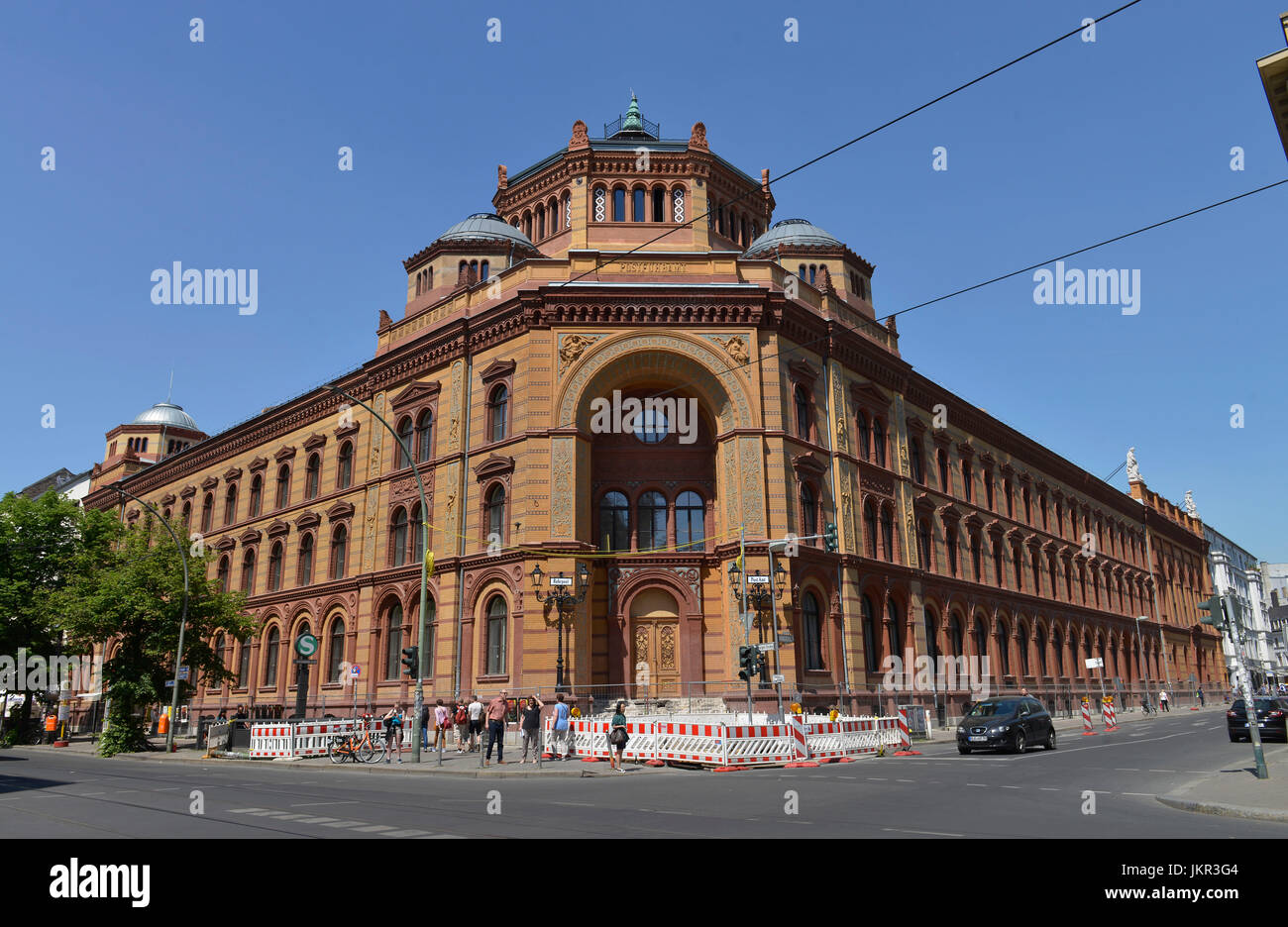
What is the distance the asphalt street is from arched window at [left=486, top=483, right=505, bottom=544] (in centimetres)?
1114

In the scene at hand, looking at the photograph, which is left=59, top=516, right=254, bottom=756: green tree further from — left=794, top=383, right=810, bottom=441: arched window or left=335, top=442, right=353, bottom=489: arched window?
left=794, top=383, right=810, bottom=441: arched window

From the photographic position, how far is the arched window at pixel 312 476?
1686 inches

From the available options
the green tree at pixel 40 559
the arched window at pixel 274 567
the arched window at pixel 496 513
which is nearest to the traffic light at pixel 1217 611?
the arched window at pixel 496 513

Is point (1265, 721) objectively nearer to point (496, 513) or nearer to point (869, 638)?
point (869, 638)

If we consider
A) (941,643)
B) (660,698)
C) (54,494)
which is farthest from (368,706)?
(941,643)

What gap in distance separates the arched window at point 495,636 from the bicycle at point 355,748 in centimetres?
588

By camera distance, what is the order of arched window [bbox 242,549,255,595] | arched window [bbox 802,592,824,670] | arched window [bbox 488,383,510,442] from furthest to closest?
arched window [bbox 242,549,255,595] < arched window [bbox 488,383,510,442] < arched window [bbox 802,592,824,670]

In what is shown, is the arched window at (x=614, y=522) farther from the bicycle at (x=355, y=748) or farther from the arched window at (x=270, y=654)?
the arched window at (x=270, y=654)

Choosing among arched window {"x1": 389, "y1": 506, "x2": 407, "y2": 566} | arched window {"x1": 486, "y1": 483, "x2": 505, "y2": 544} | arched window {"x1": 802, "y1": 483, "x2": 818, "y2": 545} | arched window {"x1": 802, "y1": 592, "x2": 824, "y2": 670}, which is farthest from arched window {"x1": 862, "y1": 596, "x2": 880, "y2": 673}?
arched window {"x1": 389, "y1": 506, "x2": 407, "y2": 566}

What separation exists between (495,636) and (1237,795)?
23.2 metres

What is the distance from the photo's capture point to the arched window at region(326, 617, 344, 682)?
38.2 meters

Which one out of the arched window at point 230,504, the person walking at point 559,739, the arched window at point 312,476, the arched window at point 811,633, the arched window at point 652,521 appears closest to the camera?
the person walking at point 559,739

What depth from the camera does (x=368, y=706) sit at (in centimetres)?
3519

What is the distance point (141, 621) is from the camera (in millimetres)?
34469
